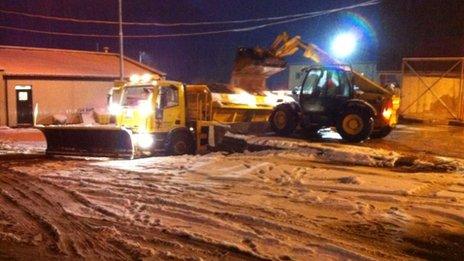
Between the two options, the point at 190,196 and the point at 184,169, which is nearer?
the point at 190,196

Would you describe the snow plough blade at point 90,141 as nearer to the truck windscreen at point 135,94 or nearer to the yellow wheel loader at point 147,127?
the yellow wheel loader at point 147,127

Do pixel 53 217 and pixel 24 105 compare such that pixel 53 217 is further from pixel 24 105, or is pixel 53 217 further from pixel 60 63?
pixel 60 63

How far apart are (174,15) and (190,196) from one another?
176 feet

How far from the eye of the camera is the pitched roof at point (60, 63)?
1178 inches

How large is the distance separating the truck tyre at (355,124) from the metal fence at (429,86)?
10.6 meters

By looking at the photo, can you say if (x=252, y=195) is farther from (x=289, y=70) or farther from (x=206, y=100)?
(x=289, y=70)

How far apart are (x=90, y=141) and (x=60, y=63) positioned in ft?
66.5

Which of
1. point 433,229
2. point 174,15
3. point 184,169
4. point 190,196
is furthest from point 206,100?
point 174,15

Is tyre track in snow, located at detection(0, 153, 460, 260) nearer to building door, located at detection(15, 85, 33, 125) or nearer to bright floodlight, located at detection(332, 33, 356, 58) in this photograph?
building door, located at detection(15, 85, 33, 125)

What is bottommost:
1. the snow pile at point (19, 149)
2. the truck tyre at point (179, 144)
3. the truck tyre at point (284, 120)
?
the snow pile at point (19, 149)

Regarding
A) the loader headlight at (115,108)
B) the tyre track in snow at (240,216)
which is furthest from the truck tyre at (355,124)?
the tyre track in snow at (240,216)

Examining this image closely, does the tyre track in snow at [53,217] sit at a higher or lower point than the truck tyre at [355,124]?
lower

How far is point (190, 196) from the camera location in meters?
9.34

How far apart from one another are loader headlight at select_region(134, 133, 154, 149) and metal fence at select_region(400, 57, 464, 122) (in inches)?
592
